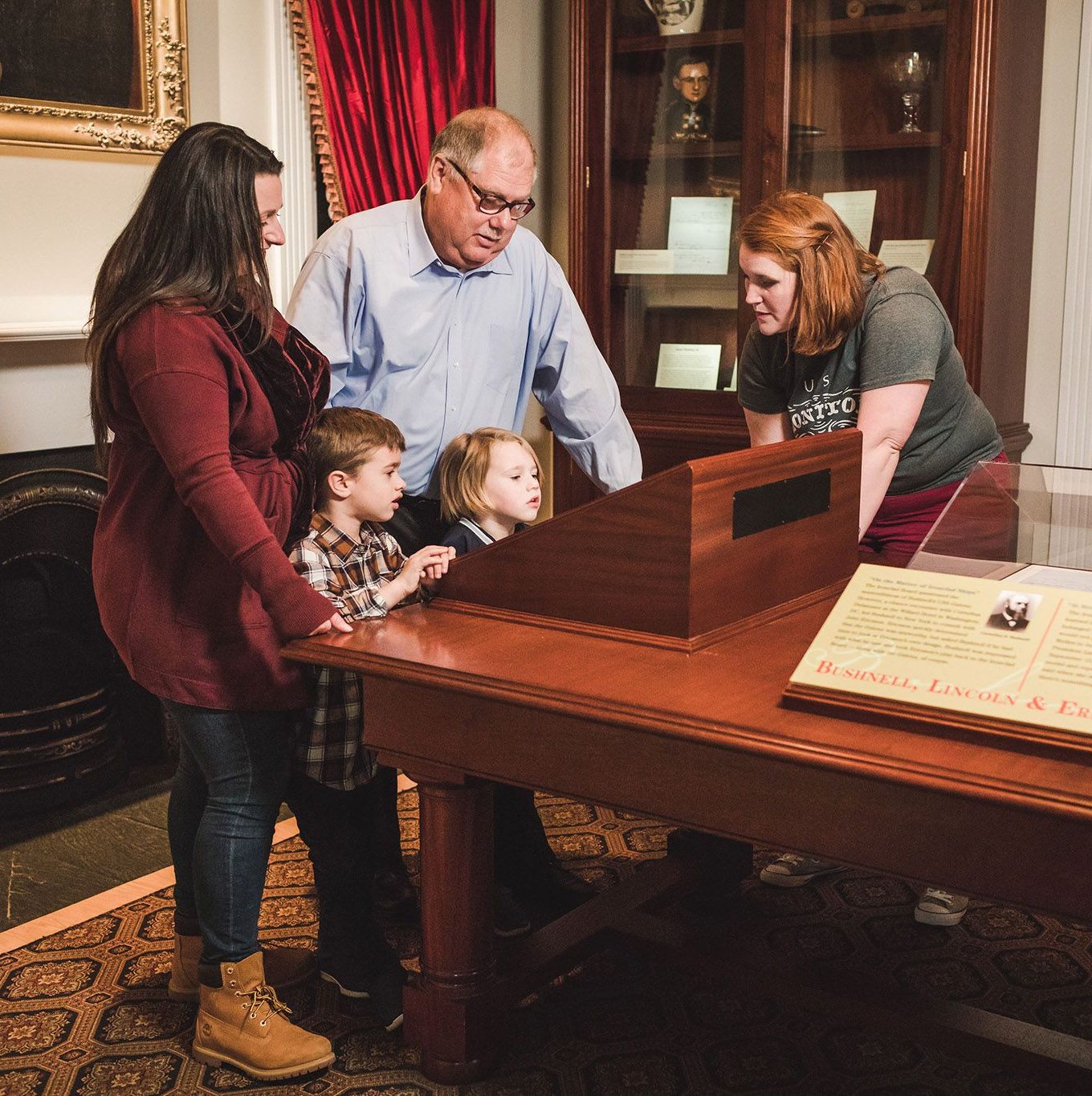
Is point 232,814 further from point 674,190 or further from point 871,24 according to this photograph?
point 871,24

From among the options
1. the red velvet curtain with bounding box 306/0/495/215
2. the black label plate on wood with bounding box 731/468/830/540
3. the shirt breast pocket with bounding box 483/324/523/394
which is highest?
the red velvet curtain with bounding box 306/0/495/215

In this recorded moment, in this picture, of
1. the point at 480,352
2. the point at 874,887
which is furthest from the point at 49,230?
the point at 874,887

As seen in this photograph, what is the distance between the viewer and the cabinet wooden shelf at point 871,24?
12.4ft

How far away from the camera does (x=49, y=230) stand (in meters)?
3.40

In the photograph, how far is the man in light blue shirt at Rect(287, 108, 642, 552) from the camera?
2455mm

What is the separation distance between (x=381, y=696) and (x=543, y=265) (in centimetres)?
116

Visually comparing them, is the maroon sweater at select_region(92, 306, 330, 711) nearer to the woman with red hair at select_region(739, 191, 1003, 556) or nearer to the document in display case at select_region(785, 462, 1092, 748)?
the document in display case at select_region(785, 462, 1092, 748)

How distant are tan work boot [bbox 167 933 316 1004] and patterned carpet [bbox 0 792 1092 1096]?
0.04 metres

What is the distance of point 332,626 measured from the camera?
1.90 meters

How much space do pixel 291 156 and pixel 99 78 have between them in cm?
67

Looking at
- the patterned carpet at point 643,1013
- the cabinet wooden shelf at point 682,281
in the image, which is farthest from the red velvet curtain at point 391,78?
the patterned carpet at point 643,1013

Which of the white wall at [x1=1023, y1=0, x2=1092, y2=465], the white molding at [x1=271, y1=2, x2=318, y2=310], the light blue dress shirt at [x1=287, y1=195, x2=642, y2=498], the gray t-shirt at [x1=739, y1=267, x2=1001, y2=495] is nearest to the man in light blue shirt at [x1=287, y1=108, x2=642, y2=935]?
the light blue dress shirt at [x1=287, y1=195, x2=642, y2=498]

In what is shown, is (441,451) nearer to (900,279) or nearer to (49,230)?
(900,279)

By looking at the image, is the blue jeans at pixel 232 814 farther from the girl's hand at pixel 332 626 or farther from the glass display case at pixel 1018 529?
the glass display case at pixel 1018 529
